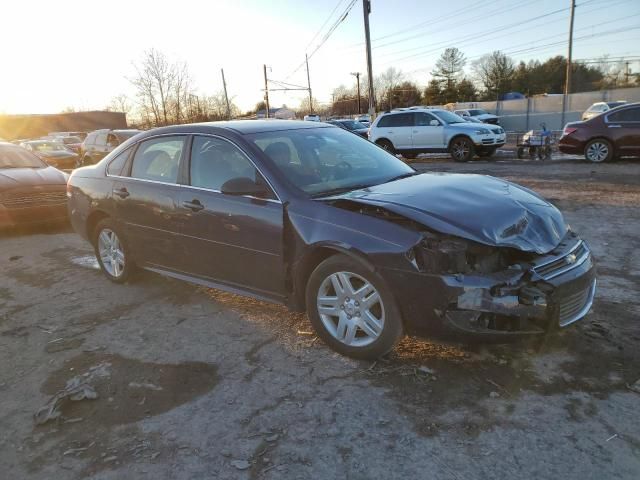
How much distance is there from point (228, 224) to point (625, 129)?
1327 cm

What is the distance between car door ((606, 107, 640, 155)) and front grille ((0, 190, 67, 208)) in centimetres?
1346

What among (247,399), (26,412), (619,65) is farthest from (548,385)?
(619,65)

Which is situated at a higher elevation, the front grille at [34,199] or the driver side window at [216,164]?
the driver side window at [216,164]

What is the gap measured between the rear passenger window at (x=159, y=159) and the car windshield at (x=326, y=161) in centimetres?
84

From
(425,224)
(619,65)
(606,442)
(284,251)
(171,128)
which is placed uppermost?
(619,65)

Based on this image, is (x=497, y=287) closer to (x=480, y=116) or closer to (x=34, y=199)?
(x=34, y=199)

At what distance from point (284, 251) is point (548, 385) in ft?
6.20

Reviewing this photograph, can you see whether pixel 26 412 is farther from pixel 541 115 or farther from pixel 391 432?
pixel 541 115

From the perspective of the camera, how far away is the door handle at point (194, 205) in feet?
13.3

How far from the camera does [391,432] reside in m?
2.57

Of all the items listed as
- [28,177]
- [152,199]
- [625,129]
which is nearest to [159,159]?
[152,199]

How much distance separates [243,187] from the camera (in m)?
3.60

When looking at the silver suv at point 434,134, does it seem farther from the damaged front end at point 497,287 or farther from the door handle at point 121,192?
the damaged front end at point 497,287

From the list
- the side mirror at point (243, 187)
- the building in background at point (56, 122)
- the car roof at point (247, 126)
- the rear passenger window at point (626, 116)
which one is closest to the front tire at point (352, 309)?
the side mirror at point (243, 187)
